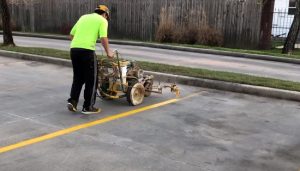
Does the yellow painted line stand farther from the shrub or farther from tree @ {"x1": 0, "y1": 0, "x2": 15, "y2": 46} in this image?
the shrub

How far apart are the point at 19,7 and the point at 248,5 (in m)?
15.5

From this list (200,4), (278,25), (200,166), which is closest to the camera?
(200,166)

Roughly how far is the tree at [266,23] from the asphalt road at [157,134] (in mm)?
11576

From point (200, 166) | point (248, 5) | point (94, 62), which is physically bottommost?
point (200, 166)

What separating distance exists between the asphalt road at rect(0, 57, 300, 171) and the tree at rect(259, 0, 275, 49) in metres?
11.6

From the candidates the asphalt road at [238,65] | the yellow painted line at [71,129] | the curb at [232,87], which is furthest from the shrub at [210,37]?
the yellow painted line at [71,129]

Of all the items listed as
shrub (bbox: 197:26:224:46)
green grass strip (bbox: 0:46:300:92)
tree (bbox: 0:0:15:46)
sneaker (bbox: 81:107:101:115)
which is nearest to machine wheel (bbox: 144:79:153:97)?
sneaker (bbox: 81:107:101:115)

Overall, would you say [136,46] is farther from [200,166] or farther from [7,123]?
[200,166]

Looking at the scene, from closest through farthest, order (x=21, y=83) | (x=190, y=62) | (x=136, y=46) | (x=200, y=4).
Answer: (x=21, y=83) < (x=190, y=62) < (x=136, y=46) < (x=200, y=4)

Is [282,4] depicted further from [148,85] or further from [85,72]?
[85,72]

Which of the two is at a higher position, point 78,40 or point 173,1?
point 173,1

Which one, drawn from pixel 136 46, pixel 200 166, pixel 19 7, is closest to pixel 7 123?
pixel 200 166

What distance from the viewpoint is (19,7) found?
90.5 feet

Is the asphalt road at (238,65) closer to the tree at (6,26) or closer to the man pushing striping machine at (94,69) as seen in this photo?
the tree at (6,26)
